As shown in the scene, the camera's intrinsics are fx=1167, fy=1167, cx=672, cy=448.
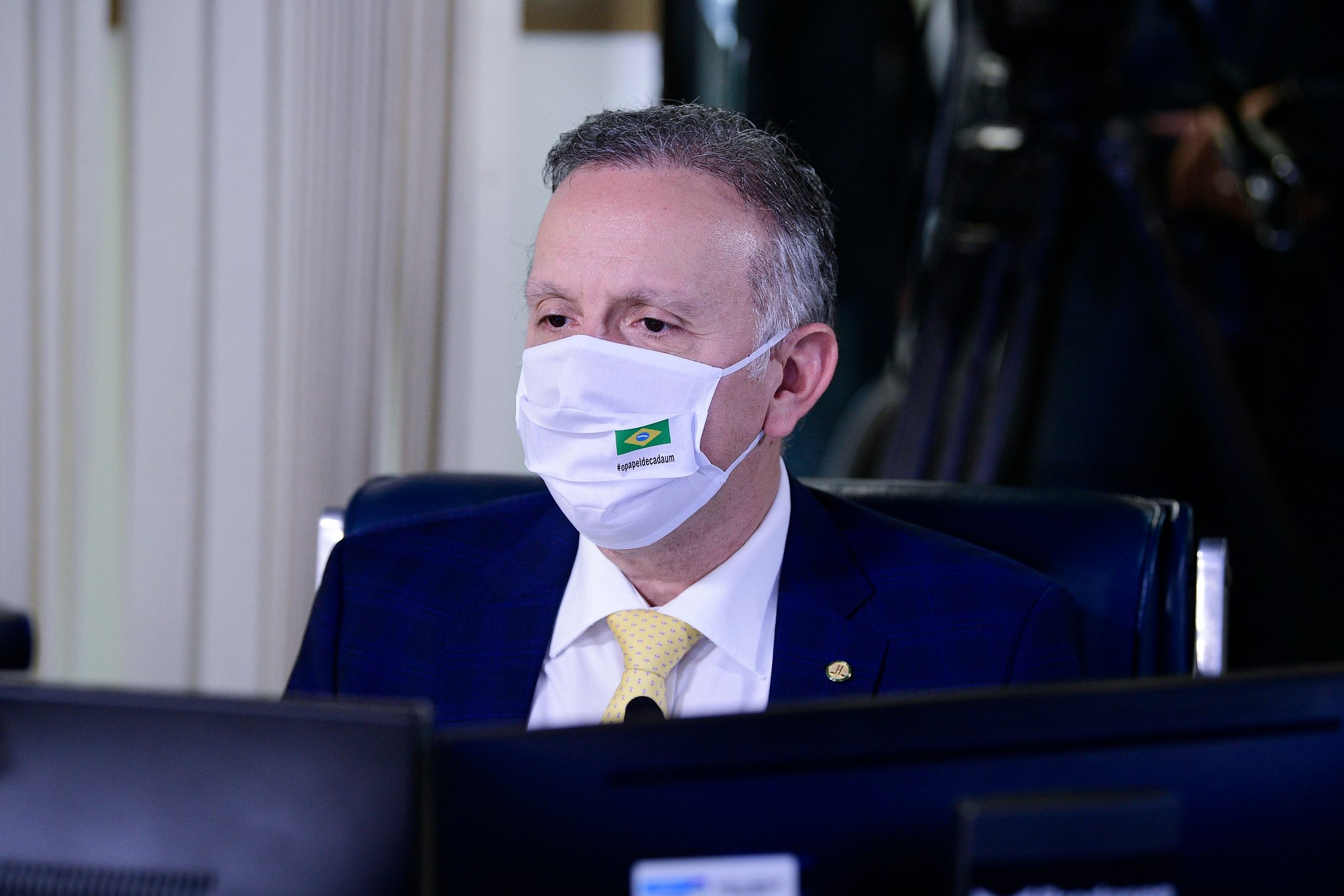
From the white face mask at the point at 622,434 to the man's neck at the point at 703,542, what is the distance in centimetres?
3

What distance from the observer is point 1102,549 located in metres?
1.18

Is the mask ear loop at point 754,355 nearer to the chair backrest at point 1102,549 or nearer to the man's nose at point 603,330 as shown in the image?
the man's nose at point 603,330

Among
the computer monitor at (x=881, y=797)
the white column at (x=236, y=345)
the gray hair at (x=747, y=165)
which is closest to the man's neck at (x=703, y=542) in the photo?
the gray hair at (x=747, y=165)

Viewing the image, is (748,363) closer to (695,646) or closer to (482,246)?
(695,646)

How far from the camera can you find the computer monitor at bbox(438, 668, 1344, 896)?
0.46 m

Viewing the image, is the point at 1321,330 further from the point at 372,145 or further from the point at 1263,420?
the point at 372,145

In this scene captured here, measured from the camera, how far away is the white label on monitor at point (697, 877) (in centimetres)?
46

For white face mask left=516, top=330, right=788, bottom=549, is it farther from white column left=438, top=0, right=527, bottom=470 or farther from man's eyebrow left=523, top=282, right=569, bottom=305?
white column left=438, top=0, right=527, bottom=470

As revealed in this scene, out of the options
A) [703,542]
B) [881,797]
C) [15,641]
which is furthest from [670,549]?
[881,797]

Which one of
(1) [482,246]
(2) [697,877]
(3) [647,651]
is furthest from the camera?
(1) [482,246]

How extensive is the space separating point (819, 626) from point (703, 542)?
148mm

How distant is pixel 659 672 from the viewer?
3.61ft

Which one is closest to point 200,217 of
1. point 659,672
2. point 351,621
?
point 351,621

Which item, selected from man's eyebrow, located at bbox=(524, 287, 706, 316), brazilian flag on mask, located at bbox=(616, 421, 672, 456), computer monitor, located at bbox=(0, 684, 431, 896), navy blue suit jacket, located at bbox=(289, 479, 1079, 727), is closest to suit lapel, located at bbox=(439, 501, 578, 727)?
navy blue suit jacket, located at bbox=(289, 479, 1079, 727)
